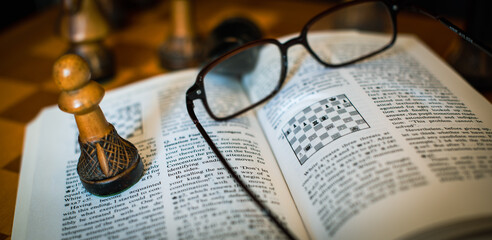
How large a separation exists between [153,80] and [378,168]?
1.50 feet

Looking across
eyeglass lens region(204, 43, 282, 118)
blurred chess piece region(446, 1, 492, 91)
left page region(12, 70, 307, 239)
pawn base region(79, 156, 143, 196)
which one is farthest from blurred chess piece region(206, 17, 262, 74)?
blurred chess piece region(446, 1, 492, 91)

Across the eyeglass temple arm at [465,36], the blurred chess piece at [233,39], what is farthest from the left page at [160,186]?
the eyeglass temple arm at [465,36]

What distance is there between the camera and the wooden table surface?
64 centimetres

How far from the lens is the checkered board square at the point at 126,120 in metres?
0.57

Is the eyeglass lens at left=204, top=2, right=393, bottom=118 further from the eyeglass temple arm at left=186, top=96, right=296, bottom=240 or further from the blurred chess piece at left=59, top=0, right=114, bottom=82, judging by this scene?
the blurred chess piece at left=59, top=0, right=114, bottom=82

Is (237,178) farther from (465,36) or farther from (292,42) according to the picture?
(465,36)

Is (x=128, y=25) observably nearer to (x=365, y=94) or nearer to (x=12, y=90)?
(x=12, y=90)

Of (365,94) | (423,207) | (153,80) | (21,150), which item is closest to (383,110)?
(365,94)

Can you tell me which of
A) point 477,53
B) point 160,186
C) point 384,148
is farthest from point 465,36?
point 160,186

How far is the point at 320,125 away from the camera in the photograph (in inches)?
20.2

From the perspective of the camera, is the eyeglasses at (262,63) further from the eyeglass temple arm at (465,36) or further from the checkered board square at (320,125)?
the checkered board square at (320,125)

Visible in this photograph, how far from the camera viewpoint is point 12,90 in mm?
734

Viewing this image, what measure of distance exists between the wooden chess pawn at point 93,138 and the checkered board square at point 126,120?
107 mm

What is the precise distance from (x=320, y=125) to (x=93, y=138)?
12.5 inches
